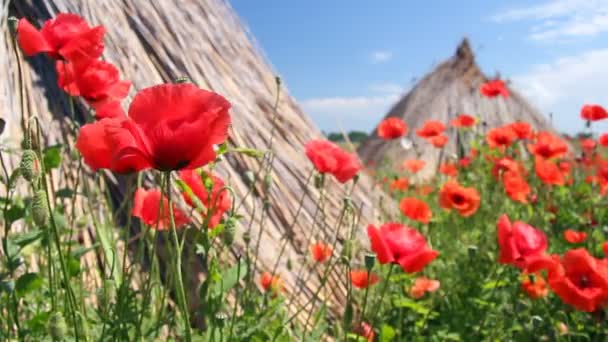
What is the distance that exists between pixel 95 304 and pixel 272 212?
2.60ft

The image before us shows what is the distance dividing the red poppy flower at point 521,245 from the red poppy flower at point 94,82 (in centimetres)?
112

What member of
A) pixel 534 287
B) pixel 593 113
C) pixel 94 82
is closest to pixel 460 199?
pixel 534 287

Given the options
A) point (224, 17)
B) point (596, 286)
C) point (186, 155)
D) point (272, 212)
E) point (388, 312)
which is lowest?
point (388, 312)

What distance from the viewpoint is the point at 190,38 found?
337 cm

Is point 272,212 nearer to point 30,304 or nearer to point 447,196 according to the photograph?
point 447,196

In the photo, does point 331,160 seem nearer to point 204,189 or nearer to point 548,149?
point 204,189

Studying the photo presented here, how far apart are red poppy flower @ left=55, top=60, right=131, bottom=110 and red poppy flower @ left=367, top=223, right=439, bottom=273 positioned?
716 millimetres

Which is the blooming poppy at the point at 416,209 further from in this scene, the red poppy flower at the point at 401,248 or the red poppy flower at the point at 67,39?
the red poppy flower at the point at 67,39

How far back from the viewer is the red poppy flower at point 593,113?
4.22 meters

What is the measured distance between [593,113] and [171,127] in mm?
3690

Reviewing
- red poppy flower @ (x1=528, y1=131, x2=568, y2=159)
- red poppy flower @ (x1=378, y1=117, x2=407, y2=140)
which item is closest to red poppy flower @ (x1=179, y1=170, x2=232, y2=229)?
red poppy flower @ (x1=378, y1=117, x2=407, y2=140)

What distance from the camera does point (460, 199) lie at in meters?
3.36

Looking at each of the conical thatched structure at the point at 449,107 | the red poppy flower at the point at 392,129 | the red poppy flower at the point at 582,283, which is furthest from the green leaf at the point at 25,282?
the conical thatched structure at the point at 449,107

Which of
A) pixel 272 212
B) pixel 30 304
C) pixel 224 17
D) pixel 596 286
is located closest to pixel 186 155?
pixel 596 286
